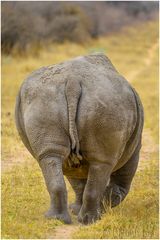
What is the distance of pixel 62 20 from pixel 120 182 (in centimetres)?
2809

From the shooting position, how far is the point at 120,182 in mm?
7633

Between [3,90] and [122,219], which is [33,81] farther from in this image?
[3,90]

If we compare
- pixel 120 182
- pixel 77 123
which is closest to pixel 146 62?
pixel 120 182

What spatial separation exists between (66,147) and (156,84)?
16.1 metres

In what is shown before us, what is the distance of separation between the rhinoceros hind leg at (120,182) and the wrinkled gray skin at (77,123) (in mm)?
593

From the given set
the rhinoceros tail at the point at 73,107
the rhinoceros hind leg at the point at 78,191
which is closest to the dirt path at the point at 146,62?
the rhinoceros hind leg at the point at 78,191

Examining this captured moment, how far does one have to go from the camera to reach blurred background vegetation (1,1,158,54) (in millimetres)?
26547

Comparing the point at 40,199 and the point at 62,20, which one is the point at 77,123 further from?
the point at 62,20

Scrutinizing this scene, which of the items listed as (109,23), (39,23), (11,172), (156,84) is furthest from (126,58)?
(11,172)

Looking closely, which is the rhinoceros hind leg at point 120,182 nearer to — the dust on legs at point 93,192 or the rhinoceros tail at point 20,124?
the dust on legs at point 93,192

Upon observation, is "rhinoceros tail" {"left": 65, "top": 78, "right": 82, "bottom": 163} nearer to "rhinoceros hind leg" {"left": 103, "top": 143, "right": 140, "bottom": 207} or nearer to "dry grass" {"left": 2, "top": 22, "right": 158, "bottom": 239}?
"dry grass" {"left": 2, "top": 22, "right": 158, "bottom": 239}

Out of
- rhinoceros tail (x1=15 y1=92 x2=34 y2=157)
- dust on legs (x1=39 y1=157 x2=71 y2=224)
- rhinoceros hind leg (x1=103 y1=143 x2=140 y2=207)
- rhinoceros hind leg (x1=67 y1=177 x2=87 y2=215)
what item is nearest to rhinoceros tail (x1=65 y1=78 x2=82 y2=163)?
dust on legs (x1=39 y1=157 x2=71 y2=224)

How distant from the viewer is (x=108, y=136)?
6516mm

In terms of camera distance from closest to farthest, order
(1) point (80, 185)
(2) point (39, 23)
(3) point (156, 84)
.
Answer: (1) point (80, 185), (3) point (156, 84), (2) point (39, 23)
